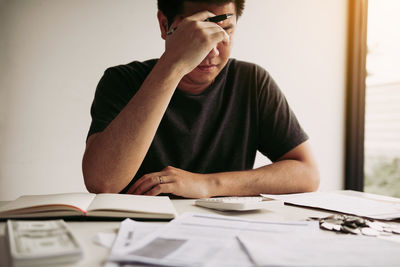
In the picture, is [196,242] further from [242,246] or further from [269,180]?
[269,180]

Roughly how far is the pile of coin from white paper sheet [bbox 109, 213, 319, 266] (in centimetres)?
4

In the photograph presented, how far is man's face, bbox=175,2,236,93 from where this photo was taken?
1212 millimetres

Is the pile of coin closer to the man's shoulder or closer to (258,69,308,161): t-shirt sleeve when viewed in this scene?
(258,69,308,161): t-shirt sleeve

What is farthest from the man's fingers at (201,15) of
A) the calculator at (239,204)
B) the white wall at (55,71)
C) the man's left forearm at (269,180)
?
the white wall at (55,71)

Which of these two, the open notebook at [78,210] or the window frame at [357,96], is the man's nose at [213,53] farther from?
the window frame at [357,96]

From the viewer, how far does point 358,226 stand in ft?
2.21

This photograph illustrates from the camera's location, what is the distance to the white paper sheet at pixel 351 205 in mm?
784

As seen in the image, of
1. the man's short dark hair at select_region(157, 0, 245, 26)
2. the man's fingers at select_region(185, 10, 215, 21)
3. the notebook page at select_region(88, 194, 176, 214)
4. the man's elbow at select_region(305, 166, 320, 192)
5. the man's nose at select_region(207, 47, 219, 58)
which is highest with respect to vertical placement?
the man's short dark hair at select_region(157, 0, 245, 26)

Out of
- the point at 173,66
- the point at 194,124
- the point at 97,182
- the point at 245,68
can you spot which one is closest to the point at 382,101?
the point at 245,68

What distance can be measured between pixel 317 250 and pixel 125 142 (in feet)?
2.12

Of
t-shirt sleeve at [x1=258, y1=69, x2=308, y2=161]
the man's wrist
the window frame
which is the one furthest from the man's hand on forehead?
the window frame

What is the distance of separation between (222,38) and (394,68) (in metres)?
1.83

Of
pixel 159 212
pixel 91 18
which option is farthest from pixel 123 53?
pixel 159 212

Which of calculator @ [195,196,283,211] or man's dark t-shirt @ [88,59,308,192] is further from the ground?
man's dark t-shirt @ [88,59,308,192]
